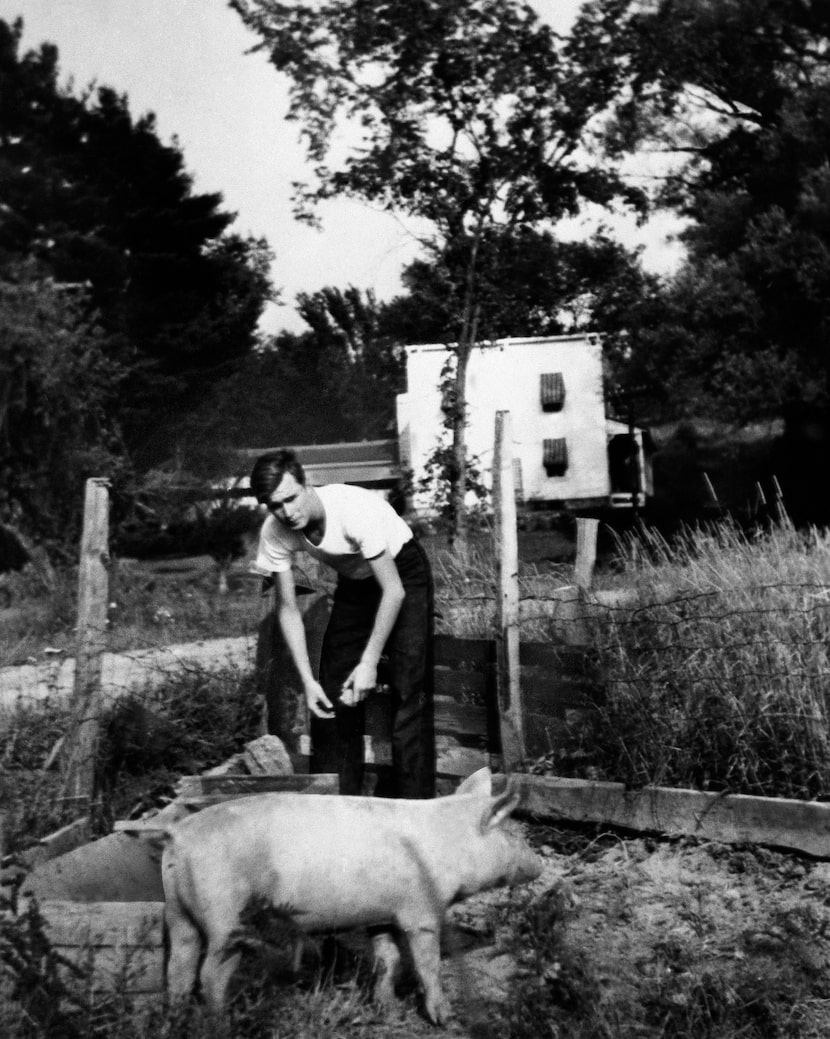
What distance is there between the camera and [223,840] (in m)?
3.03

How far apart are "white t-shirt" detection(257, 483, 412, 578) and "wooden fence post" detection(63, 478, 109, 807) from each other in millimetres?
794

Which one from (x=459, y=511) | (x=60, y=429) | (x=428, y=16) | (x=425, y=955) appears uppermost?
(x=428, y=16)

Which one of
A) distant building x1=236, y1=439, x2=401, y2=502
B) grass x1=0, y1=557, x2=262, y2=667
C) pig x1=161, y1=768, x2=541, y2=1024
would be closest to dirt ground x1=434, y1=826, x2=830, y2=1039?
pig x1=161, y1=768, x2=541, y2=1024

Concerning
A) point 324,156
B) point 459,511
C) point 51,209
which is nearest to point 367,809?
point 459,511

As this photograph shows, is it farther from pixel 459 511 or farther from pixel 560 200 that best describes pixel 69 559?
pixel 560 200

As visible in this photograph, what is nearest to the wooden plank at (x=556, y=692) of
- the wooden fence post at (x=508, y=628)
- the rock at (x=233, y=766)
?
the wooden fence post at (x=508, y=628)

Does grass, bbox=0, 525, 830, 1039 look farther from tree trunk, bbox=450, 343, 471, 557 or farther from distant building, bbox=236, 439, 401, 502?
distant building, bbox=236, 439, 401, 502

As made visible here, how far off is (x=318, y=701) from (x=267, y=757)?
1.31 m

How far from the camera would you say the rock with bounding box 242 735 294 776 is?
17.4 feet

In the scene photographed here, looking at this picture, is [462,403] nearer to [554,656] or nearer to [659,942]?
[554,656]

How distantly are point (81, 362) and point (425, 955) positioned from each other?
14.8m

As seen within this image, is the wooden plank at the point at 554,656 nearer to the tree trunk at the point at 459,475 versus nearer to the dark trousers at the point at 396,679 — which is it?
the dark trousers at the point at 396,679

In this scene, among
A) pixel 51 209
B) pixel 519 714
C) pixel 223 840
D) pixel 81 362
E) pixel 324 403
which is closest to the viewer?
pixel 223 840

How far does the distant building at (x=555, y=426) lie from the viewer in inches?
927
